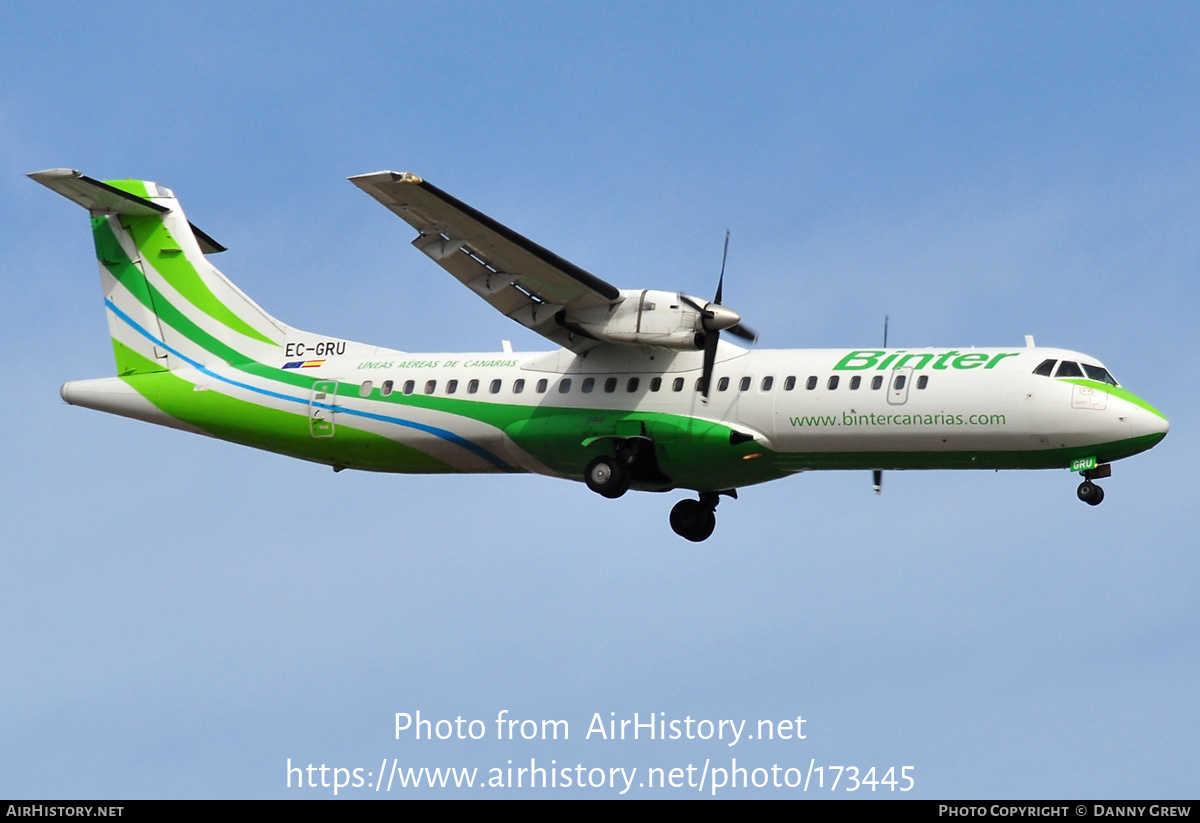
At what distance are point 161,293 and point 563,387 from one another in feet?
23.1

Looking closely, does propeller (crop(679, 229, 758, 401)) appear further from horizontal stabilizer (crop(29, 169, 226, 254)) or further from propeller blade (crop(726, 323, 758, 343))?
horizontal stabilizer (crop(29, 169, 226, 254))

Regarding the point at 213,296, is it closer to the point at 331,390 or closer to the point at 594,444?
the point at 331,390

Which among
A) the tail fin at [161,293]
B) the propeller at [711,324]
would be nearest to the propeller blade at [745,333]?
the propeller at [711,324]

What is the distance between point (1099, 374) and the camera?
2158 cm

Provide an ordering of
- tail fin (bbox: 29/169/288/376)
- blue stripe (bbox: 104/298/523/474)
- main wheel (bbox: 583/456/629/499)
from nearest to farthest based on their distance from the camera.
A: 1. main wheel (bbox: 583/456/629/499)
2. blue stripe (bbox: 104/298/523/474)
3. tail fin (bbox: 29/169/288/376)

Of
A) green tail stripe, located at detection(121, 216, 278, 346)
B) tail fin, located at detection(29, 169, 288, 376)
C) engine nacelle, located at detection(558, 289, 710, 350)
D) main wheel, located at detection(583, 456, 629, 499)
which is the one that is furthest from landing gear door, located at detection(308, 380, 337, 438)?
main wheel, located at detection(583, 456, 629, 499)

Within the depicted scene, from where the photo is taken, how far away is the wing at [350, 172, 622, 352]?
2159 centimetres

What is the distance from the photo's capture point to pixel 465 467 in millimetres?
24469

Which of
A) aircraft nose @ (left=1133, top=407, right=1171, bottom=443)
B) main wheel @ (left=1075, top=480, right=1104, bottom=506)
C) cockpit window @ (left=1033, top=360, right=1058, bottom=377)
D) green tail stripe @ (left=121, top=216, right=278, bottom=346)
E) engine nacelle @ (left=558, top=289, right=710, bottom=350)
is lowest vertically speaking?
main wheel @ (left=1075, top=480, right=1104, bottom=506)

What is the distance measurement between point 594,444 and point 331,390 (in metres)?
4.23

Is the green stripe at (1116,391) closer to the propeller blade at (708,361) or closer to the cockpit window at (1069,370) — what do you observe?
the cockpit window at (1069,370)

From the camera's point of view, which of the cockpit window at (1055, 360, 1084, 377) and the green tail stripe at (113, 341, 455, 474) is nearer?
the cockpit window at (1055, 360, 1084, 377)

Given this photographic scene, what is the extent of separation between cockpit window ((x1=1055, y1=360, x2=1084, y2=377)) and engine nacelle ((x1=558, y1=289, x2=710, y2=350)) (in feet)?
15.3
